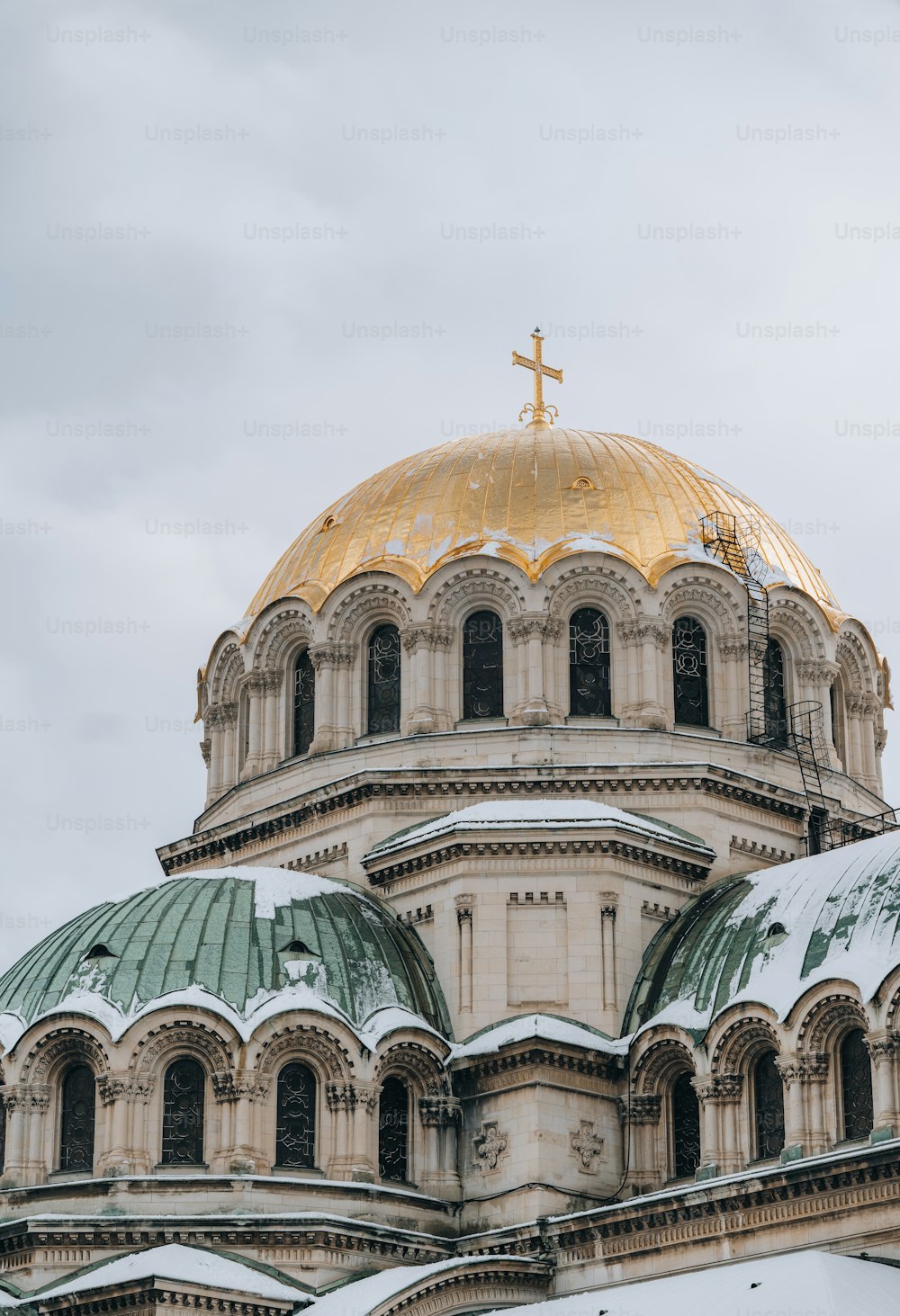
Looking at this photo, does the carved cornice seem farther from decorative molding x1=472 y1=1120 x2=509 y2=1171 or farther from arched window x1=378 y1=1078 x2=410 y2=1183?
decorative molding x1=472 y1=1120 x2=509 y2=1171

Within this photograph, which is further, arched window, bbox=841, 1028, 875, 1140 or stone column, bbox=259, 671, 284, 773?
stone column, bbox=259, 671, 284, 773

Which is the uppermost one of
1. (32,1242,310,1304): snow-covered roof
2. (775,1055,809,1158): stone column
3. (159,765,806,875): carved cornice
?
(159,765,806,875): carved cornice

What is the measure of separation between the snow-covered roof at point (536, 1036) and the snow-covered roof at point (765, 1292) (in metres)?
4.48

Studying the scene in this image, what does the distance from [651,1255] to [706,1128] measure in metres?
2.04

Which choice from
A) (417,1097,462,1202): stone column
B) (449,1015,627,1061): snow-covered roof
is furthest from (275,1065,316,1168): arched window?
(449,1015,627,1061): snow-covered roof

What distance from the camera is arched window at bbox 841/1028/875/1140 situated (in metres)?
35.5

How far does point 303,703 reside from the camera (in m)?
46.2

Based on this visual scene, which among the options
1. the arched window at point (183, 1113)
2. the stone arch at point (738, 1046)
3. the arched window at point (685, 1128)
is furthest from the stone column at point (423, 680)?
the stone arch at point (738, 1046)

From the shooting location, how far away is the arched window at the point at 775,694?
44875 millimetres

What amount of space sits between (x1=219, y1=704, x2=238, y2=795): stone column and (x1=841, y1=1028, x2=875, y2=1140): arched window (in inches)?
600

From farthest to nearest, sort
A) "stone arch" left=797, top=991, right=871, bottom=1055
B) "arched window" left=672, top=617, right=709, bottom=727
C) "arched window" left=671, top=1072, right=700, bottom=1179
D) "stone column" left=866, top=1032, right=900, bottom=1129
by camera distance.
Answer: "arched window" left=672, top=617, right=709, bottom=727 → "arched window" left=671, top=1072, right=700, bottom=1179 → "stone arch" left=797, top=991, right=871, bottom=1055 → "stone column" left=866, top=1032, right=900, bottom=1129

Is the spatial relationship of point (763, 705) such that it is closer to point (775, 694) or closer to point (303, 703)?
point (775, 694)

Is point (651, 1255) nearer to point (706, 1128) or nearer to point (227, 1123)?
point (706, 1128)

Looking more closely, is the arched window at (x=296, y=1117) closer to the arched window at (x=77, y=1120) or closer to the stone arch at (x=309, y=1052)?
the stone arch at (x=309, y=1052)
